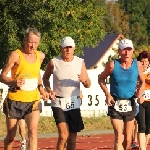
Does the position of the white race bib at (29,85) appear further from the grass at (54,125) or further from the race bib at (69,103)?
the grass at (54,125)

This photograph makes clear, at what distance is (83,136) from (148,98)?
713 cm

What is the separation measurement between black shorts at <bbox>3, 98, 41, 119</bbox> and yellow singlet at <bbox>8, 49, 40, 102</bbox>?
0.23 ft

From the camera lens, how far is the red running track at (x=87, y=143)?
16.1 metres

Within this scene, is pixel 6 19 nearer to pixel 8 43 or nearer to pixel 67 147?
pixel 8 43

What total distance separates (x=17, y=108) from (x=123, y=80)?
1.70 m

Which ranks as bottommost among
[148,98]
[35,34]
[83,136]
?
[83,136]

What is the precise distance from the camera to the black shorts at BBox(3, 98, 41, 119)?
409 inches

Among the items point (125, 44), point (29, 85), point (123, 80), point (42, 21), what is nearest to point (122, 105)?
point (123, 80)

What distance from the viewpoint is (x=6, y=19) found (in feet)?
104

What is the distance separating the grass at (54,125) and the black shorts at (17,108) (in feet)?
31.9

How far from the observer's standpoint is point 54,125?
21.6 meters

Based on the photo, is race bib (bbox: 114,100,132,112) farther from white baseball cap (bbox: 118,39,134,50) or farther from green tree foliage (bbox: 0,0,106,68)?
green tree foliage (bbox: 0,0,106,68)

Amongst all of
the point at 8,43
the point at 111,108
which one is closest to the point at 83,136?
the point at 111,108

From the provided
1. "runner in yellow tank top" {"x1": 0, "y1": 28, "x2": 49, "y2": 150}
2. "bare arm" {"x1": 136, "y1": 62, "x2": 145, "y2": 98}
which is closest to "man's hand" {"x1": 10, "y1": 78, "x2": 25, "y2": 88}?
"runner in yellow tank top" {"x1": 0, "y1": 28, "x2": 49, "y2": 150}
